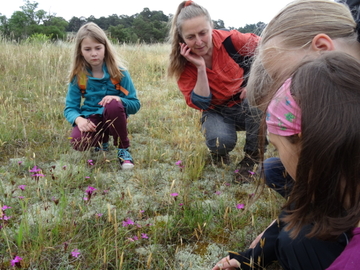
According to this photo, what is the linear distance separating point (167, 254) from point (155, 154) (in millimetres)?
1472

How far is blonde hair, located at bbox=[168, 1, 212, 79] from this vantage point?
112 inches

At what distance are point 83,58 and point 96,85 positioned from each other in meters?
0.33

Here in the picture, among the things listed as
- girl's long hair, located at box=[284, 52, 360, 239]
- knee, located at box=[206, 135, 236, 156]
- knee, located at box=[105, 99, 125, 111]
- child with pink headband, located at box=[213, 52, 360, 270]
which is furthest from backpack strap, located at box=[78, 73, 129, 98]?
girl's long hair, located at box=[284, 52, 360, 239]

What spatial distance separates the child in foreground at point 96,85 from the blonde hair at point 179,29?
0.58 m

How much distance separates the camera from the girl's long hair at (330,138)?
3.28 feet

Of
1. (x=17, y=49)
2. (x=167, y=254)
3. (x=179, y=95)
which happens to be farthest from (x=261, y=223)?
(x=17, y=49)

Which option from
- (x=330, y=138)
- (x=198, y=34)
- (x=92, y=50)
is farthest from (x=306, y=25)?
(x=92, y=50)

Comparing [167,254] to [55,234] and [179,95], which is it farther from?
[179,95]

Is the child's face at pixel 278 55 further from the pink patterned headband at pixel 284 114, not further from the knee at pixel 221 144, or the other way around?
the knee at pixel 221 144

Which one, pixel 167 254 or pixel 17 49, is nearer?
pixel 167 254

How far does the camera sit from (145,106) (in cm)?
506

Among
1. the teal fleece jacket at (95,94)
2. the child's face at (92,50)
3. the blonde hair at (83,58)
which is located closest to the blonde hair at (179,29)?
the teal fleece jacket at (95,94)

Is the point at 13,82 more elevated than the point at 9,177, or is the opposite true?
the point at 13,82

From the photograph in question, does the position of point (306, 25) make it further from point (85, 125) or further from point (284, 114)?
point (85, 125)
